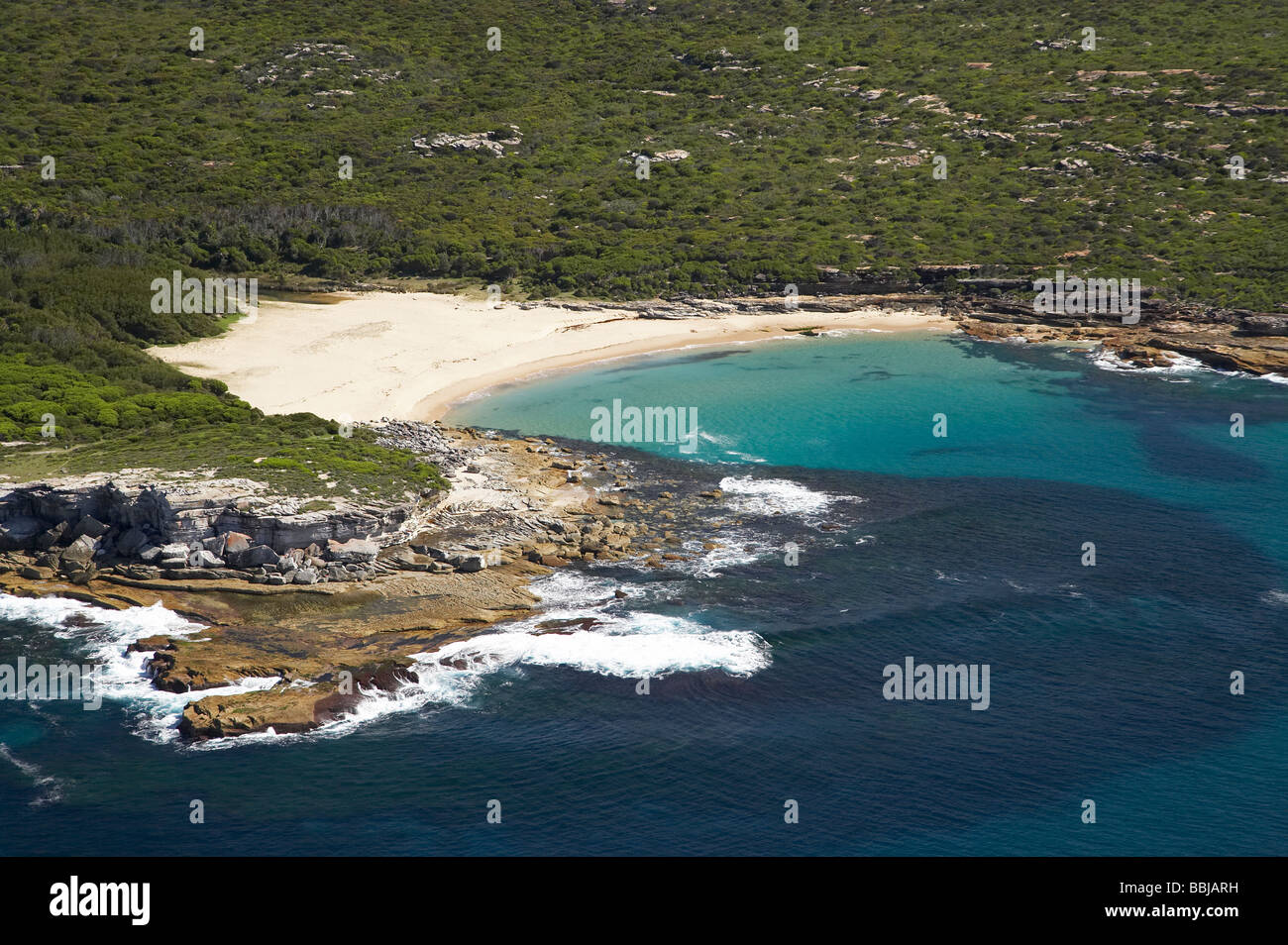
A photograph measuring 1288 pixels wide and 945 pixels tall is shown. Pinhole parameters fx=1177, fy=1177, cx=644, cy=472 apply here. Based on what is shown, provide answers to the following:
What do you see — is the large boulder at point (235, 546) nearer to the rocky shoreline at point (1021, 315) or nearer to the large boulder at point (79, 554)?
the large boulder at point (79, 554)

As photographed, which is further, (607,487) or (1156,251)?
(1156,251)

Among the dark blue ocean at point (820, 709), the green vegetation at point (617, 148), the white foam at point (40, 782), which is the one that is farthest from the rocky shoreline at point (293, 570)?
the green vegetation at point (617, 148)

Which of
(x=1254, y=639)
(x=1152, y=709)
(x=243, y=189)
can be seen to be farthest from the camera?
(x=243, y=189)

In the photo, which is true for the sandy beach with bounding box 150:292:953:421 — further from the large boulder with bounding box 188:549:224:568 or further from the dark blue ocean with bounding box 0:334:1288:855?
the large boulder with bounding box 188:549:224:568

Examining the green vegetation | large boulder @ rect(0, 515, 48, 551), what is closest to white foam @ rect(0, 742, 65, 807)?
large boulder @ rect(0, 515, 48, 551)

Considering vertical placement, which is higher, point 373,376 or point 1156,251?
point 1156,251

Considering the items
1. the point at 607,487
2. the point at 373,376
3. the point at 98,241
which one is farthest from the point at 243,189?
the point at 607,487
